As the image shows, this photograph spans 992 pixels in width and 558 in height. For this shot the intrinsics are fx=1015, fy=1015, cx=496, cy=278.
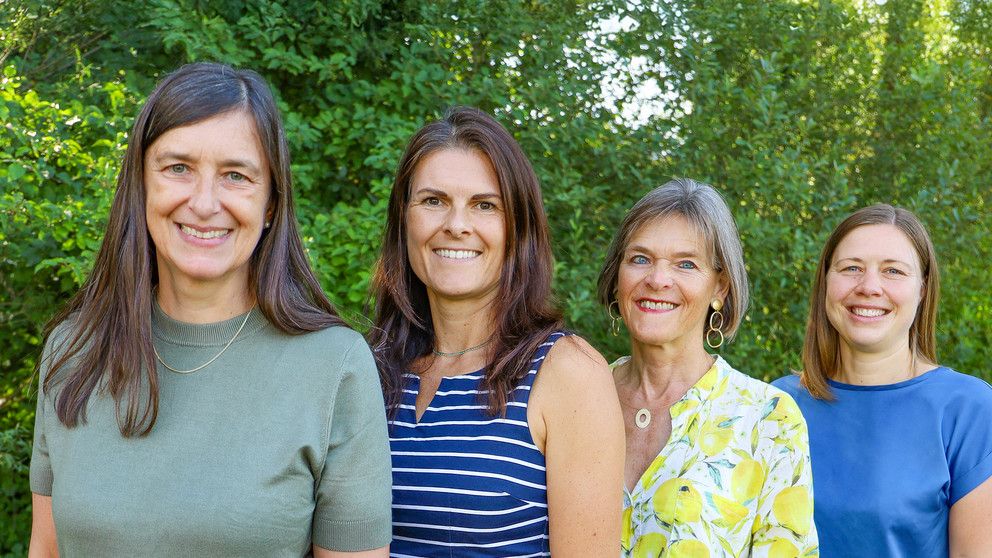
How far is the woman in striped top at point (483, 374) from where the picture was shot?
2277mm

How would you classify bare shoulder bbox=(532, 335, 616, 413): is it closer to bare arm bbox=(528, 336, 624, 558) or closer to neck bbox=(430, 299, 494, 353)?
bare arm bbox=(528, 336, 624, 558)

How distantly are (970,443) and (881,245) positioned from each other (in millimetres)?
681

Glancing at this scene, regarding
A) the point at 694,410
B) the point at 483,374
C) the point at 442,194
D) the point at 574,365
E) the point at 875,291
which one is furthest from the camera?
the point at 875,291

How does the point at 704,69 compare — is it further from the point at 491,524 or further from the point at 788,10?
the point at 491,524

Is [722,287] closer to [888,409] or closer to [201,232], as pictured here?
[888,409]

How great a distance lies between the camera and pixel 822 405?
10.8 feet

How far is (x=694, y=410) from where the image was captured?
288 cm

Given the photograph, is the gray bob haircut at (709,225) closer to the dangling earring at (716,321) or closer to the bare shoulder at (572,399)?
the dangling earring at (716,321)

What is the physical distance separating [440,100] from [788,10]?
6.65ft

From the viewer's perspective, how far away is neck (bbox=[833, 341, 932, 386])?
10.8 feet

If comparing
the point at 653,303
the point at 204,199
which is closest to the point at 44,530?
the point at 204,199

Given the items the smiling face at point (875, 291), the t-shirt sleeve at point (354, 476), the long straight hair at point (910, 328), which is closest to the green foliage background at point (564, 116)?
the long straight hair at point (910, 328)

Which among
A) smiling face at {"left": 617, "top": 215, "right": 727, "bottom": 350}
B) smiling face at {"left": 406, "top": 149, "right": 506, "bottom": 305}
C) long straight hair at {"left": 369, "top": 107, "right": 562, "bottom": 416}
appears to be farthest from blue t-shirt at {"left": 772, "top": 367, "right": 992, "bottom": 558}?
smiling face at {"left": 406, "top": 149, "right": 506, "bottom": 305}

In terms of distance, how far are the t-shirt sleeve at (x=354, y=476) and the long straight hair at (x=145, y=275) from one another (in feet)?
0.62
